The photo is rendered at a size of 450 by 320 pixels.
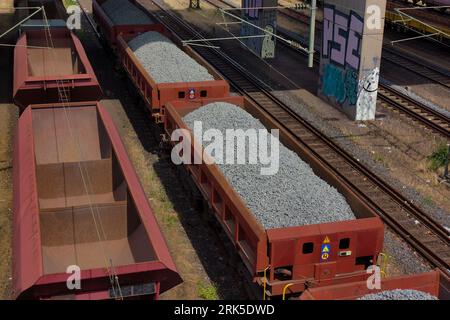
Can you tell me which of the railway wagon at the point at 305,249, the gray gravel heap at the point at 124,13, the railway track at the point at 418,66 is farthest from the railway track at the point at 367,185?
the railway track at the point at 418,66

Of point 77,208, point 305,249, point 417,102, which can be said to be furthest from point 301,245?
point 417,102

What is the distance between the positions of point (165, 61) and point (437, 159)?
386 inches

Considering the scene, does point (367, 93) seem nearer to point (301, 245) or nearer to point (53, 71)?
point (53, 71)

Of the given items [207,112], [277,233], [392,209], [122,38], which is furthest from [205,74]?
[277,233]

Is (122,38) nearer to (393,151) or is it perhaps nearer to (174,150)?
(174,150)

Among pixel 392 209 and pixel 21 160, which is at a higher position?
pixel 21 160

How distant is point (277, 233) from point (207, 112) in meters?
6.25

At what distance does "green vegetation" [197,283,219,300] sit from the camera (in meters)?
12.0

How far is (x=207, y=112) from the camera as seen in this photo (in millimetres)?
15398

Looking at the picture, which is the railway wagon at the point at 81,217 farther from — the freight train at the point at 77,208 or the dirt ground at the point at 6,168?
the dirt ground at the point at 6,168

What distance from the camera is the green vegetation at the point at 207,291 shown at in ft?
39.5

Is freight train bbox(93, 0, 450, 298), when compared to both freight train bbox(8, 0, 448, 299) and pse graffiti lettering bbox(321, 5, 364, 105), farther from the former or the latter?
pse graffiti lettering bbox(321, 5, 364, 105)
